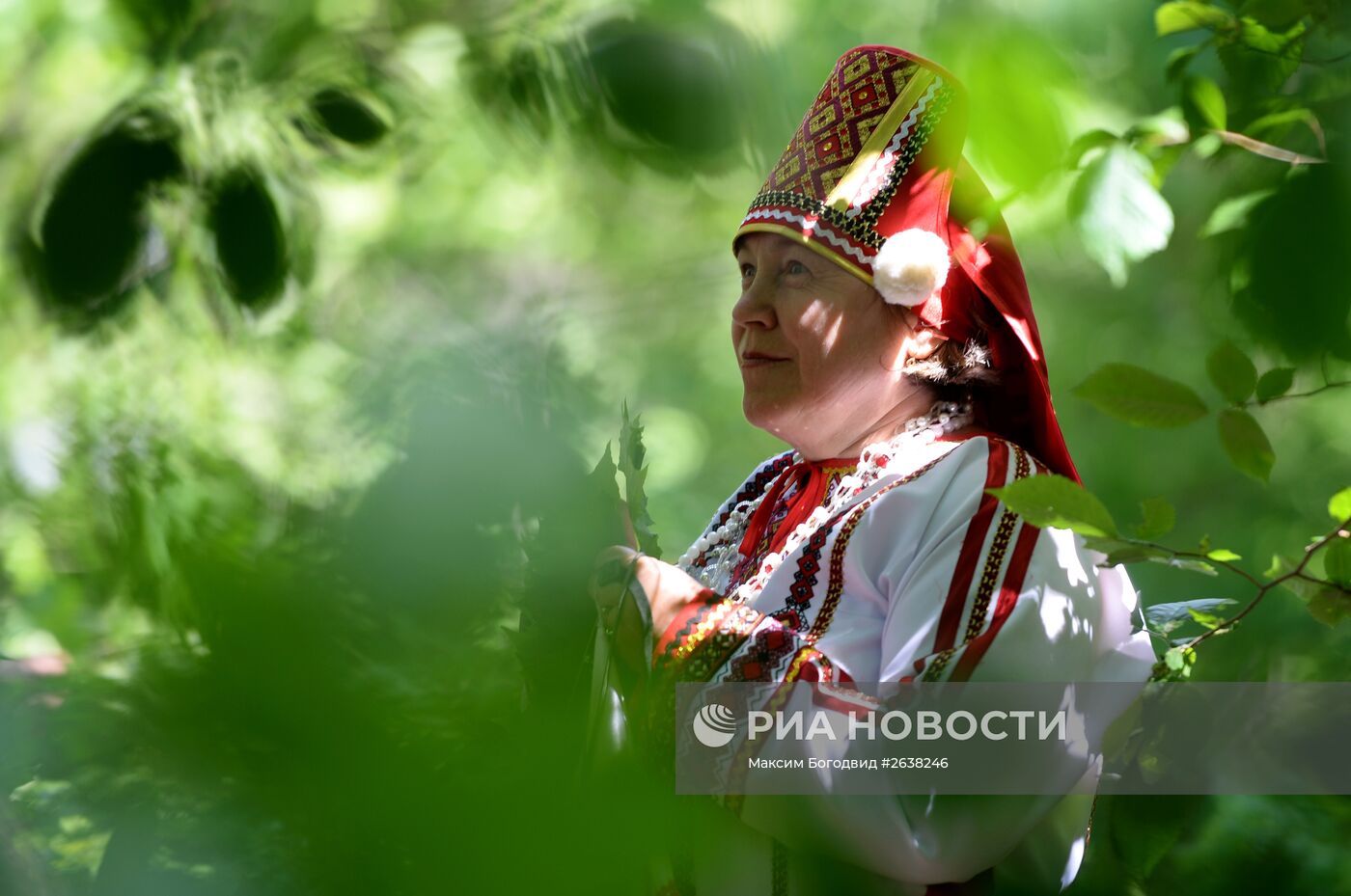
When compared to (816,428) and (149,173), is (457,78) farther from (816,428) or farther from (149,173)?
(816,428)

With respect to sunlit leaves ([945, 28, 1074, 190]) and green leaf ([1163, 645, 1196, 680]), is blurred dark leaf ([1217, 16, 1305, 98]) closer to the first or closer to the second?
sunlit leaves ([945, 28, 1074, 190])

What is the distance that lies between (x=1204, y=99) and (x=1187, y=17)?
3 cm

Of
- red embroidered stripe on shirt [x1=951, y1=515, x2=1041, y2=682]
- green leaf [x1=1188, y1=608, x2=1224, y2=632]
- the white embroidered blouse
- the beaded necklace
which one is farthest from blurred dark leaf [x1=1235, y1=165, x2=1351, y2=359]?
the beaded necklace

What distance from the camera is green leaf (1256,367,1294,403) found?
0.72m

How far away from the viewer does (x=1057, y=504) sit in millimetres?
831

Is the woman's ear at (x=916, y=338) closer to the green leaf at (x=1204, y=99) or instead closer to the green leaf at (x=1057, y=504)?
the green leaf at (x=1057, y=504)

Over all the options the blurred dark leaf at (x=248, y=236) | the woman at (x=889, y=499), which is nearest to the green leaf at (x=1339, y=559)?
the woman at (x=889, y=499)

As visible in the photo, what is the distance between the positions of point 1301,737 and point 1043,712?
0.33 meters

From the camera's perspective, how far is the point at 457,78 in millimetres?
458

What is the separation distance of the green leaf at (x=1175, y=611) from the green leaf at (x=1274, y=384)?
722 mm

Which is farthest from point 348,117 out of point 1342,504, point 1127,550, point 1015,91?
point 1342,504

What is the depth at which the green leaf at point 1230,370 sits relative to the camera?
0.76 meters

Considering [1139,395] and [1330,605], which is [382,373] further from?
[1330,605]

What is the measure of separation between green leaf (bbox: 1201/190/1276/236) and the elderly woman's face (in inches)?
44.9
